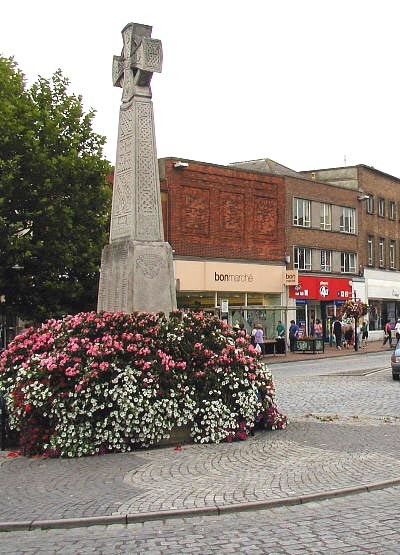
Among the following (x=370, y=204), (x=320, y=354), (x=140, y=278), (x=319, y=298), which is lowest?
(x=320, y=354)

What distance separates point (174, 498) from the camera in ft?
24.1

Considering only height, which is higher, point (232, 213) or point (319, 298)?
point (232, 213)

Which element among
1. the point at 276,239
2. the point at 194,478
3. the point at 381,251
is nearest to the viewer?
the point at 194,478

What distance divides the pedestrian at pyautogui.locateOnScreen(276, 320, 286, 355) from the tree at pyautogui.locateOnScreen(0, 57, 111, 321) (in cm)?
1247

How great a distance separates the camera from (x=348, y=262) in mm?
48781

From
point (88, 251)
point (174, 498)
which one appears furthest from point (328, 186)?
point (174, 498)

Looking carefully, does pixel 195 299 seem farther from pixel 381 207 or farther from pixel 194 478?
pixel 194 478

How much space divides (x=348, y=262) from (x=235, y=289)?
1244 cm

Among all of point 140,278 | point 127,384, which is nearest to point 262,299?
point 140,278

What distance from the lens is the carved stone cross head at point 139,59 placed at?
39.4 ft

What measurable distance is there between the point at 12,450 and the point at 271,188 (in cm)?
3336

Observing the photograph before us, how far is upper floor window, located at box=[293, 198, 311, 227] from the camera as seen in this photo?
44.0m

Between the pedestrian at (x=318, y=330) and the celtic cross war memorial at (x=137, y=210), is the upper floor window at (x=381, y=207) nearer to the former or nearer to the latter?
the pedestrian at (x=318, y=330)

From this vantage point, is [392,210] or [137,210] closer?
[137,210]
